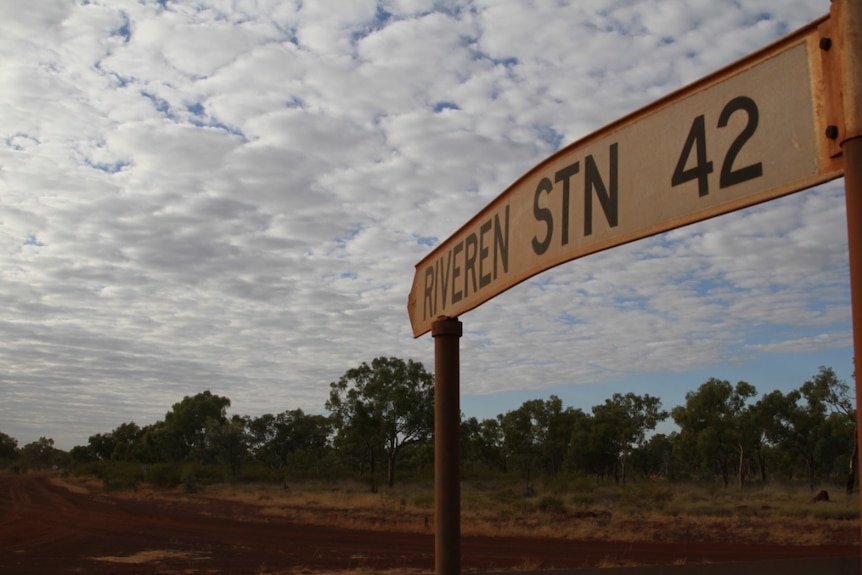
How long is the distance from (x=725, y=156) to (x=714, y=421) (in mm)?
55958

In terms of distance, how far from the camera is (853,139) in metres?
1.30

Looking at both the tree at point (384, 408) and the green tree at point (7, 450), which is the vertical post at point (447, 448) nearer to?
the tree at point (384, 408)

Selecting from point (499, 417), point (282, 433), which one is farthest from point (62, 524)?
point (282, 433)

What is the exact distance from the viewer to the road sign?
143cm

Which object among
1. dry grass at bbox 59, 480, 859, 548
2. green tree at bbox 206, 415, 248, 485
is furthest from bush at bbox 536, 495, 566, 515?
green tree at bbox 206, 415, 248, 485

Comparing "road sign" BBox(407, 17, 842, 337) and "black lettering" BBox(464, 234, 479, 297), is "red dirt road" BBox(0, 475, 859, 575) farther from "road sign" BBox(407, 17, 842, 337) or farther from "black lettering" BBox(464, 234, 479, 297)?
"road sign" BBox(407, 17, 842, 337)

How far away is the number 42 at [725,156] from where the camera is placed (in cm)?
152

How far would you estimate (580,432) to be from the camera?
5822 centimetres

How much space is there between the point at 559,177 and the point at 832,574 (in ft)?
17.8

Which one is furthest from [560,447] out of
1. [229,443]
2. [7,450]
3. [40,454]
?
[40,454]

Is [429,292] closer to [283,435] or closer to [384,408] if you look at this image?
[384,408]

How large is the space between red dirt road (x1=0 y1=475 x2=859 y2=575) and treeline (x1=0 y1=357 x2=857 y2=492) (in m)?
21.7

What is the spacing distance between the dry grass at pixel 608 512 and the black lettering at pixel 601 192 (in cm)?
2170

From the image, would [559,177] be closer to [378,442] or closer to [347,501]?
[347,501]
